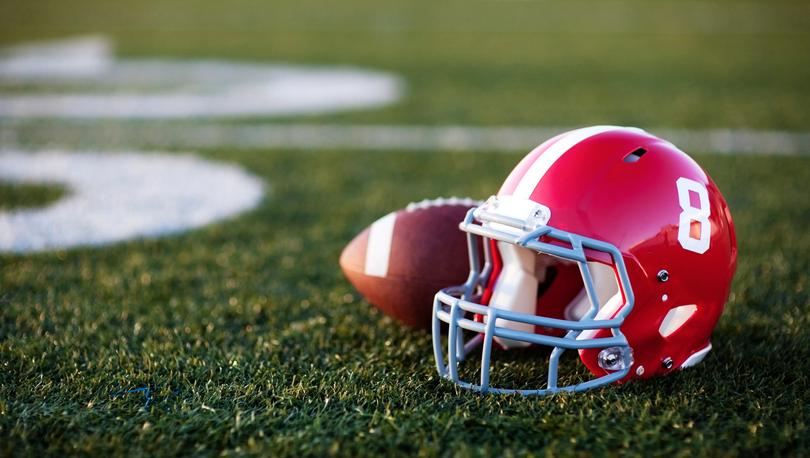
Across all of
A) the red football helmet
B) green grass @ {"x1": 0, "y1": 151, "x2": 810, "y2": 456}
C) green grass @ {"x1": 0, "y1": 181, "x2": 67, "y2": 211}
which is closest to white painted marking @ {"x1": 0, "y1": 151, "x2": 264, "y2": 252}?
green grass @ {"x1": 0, "y1": 181, "x2": 67, "y2": 211}

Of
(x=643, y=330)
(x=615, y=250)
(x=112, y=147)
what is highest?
(x=615, y=250)

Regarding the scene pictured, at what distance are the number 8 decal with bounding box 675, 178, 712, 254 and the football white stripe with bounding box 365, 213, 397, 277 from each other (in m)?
0.89

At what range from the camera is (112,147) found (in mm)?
5363

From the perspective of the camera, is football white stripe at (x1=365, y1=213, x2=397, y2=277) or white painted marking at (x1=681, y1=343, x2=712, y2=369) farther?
football white stripe at (x1=365, y1=213, x2=397, y2=277)

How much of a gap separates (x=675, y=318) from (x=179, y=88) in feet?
22.1

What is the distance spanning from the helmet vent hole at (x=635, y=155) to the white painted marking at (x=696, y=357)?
0.56 meters

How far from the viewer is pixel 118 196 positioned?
418cm

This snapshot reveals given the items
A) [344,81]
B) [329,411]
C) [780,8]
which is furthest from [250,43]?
[780,8]

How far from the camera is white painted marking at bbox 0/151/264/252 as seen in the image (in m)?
3.62

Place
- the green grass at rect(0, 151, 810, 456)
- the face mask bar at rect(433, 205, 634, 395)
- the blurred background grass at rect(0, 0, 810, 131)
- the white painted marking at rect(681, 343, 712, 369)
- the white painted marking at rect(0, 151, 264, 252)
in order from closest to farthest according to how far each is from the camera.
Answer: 1. the green grass at rect(0, 151, 810, 456)
2. the face mask bar at rect(433, 205, 634, 395)
3. the white painted marking at rect(681, 343, 712, 369)
4. the white painted marking at rect(0, 151, 264, 252)
5. the blurred background grass at rect(0, 0, 810, 131)

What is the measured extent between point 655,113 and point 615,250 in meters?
4.90

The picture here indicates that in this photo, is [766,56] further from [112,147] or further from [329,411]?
[329,411]

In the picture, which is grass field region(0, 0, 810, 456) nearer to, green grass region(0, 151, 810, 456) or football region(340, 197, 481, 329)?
green grass region(0, 151, 810, 456)

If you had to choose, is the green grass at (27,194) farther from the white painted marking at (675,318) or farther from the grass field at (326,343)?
the white painted marking at (675,318)
